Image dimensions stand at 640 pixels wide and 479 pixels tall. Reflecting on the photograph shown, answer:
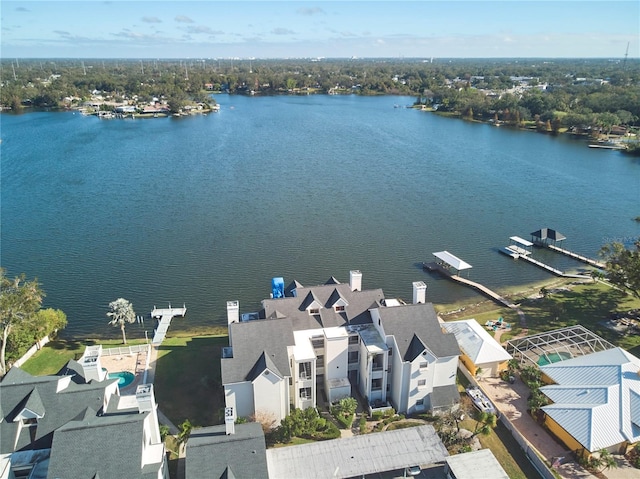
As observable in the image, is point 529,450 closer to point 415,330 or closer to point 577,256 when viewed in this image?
point 415,330

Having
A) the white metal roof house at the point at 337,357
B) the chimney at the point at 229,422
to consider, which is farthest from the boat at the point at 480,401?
the chimney at the point at 229,422

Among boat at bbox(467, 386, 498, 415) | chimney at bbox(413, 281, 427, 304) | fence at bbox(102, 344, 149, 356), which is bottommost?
fence at bbox(102, 344, 149, 356)

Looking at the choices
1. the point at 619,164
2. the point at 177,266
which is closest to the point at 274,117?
the point at 619,164

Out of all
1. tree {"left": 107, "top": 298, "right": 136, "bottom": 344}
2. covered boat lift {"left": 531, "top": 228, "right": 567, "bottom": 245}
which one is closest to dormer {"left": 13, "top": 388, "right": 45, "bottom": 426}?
tree {"left": 107, "top": 298, "right": 136, "bottom": 344}

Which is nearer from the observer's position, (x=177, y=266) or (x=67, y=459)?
(x=67, y=459)

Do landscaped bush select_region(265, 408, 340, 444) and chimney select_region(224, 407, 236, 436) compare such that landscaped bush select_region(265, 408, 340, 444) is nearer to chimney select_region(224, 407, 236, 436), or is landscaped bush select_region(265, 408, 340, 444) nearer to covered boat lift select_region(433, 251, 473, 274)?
chimney select_region(224, 407, 236, 436)

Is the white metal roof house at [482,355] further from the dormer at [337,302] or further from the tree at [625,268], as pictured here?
the tree at [625,268]

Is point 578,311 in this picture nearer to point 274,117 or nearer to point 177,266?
point 177,266
